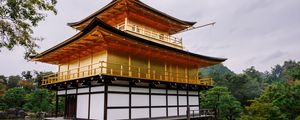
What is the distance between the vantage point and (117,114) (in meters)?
13.8

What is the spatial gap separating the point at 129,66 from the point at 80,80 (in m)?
3.27

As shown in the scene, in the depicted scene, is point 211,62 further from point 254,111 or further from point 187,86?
point 254,111

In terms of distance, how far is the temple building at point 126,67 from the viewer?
539 inches

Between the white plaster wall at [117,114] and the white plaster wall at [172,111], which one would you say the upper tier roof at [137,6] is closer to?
the white plaster wall at [172,111]

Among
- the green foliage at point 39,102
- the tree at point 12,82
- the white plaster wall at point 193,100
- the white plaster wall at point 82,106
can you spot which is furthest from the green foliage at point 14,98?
the white plaster wall at point 193,100

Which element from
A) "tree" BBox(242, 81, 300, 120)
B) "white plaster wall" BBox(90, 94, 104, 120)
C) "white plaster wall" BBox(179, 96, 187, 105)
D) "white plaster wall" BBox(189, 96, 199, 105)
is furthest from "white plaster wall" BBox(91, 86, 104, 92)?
"tree" BBox(242, 81, 300, 120)

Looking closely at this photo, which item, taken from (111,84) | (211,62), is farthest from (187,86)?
(111,84)

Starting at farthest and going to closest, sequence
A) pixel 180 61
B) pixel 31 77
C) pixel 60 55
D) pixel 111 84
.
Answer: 1. pixel 31 77
2. pixel 180 61
3. pixel 60 55
4. pixel 111 84

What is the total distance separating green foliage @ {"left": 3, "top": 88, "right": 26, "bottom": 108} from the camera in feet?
108

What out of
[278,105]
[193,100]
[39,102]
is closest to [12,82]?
[39,102]

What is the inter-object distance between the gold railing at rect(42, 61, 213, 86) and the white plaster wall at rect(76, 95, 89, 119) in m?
1.51

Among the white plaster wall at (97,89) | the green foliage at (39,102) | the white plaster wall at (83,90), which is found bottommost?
the green foliage at (39,102)

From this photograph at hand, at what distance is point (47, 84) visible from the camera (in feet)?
60.2

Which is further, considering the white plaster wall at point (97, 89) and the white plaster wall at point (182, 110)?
the white plaster wall at point (182, 110)
